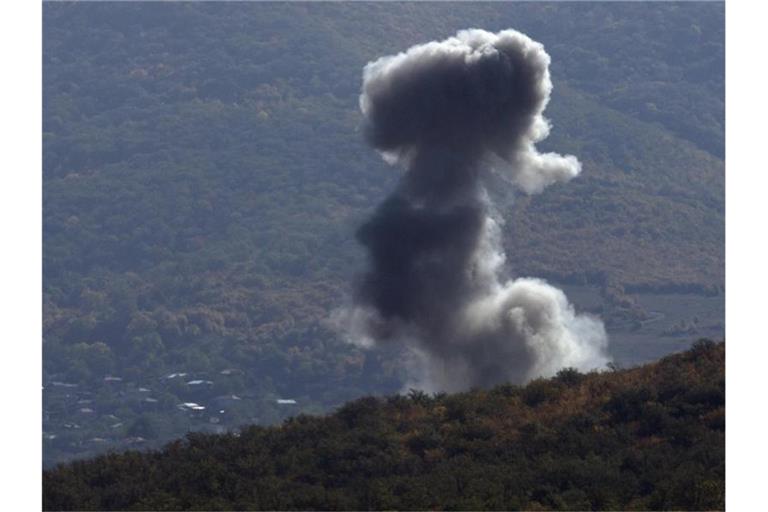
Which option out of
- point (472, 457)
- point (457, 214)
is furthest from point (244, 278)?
point (472, 457)

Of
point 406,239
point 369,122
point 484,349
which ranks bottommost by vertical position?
point 484,349

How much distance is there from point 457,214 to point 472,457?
1324 inches

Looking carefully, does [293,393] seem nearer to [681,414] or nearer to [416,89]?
[416,89]

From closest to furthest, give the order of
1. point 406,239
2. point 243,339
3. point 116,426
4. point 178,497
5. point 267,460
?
1. point 178,497
2. point 267,460
3. point 406,239
4. point 116,426
5. point 243,339

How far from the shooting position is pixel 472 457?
4172 cm

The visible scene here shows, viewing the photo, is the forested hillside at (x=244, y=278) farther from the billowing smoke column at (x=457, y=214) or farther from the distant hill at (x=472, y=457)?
the distant hill at (x=472, y=457)

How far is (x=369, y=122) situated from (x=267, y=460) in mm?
36639

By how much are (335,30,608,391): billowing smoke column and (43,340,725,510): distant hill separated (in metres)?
21.7

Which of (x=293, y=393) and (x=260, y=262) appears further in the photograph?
(x=260, y=262)

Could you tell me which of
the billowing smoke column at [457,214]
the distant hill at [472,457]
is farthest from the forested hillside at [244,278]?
the distant hill at [472,457]

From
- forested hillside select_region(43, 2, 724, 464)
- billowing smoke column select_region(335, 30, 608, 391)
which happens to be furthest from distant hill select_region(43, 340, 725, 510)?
forested hillside select_region(43, 2, 724, 464)

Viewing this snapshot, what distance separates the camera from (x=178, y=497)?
3922 centimetres

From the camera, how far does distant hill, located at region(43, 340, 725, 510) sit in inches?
1483

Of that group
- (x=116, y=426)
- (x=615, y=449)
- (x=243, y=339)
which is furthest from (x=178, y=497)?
(x=243, y=339)
